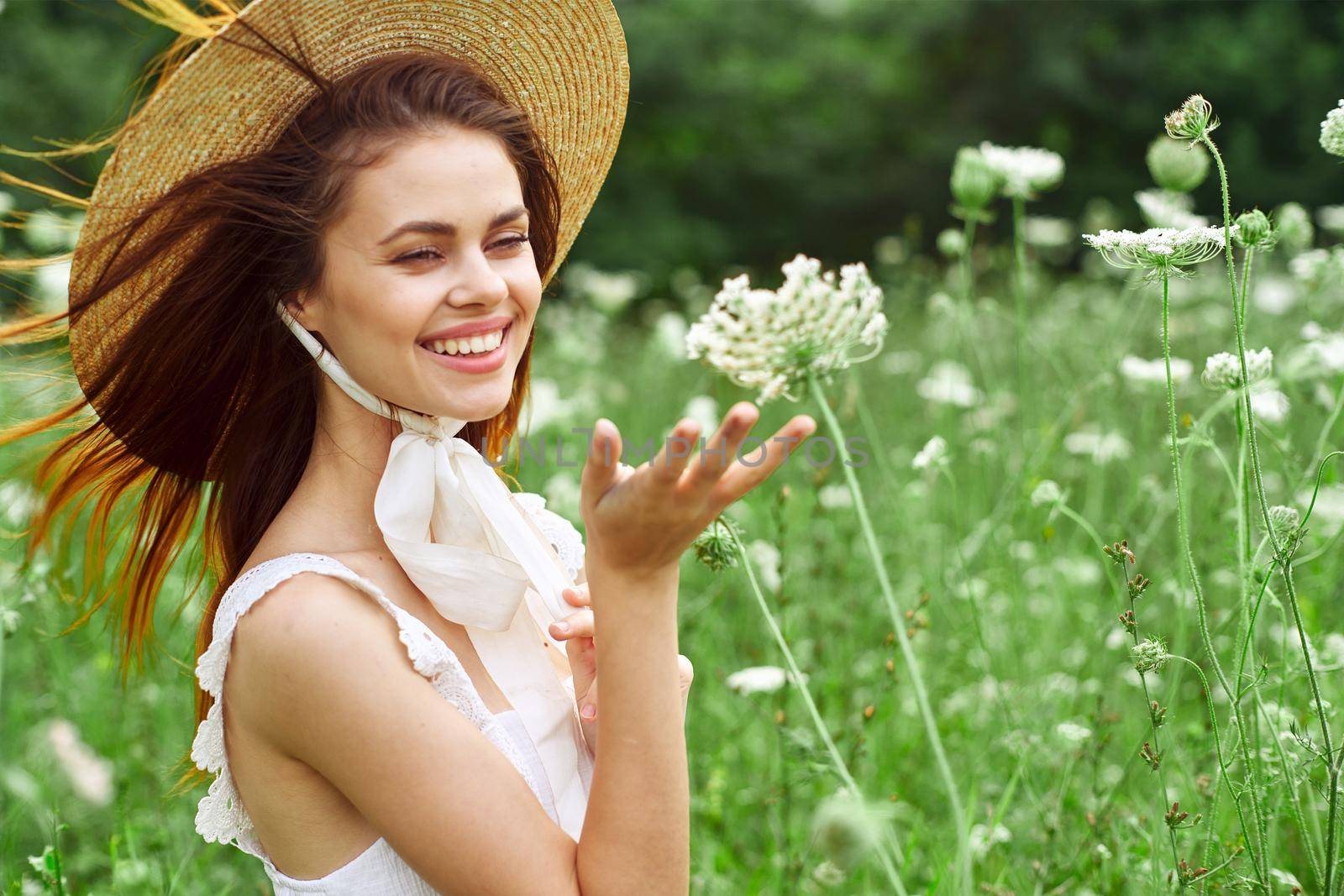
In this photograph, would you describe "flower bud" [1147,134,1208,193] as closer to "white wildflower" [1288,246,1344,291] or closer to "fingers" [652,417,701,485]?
"white wildflower" [1288,246,1344,291]

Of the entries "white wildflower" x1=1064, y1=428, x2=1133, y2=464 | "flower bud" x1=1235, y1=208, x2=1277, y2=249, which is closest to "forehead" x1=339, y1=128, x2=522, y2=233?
"flower bud" x1=1235, y1=208, x2=1277, y2=249

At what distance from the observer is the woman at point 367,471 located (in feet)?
3.68

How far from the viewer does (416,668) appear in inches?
45.9

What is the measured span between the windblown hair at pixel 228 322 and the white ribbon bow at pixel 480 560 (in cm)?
8

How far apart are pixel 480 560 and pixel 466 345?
232 millimetres

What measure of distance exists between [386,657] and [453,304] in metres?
0.37

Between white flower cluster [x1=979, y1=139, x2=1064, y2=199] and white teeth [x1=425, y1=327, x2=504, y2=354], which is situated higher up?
white flower cluster [x1=979, y1=139, x2=1064, y2=199]

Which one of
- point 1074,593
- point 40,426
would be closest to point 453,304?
point 40,426

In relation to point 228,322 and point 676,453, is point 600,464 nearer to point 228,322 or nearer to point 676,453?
point 676,453

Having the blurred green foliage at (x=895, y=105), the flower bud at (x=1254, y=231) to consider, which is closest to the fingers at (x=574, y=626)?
the flower bud at (x=1254, y=231)

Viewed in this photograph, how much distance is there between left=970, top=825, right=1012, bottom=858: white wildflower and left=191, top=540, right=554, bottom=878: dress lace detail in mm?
770

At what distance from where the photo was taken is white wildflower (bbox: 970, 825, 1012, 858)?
171 centimetres

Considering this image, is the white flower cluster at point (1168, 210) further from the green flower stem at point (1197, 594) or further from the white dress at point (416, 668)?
the white dress at point (416, 668)

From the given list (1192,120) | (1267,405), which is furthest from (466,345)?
(1267,405)
